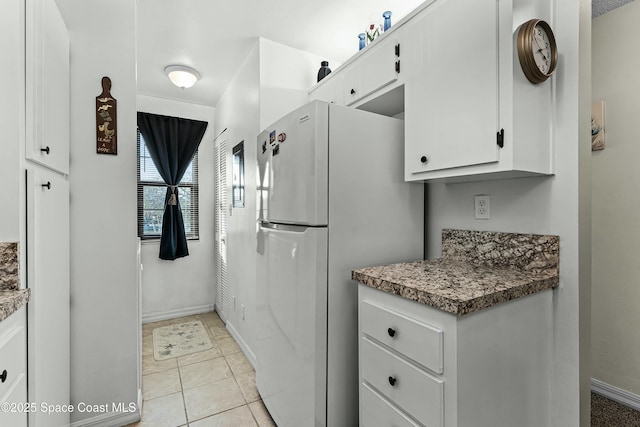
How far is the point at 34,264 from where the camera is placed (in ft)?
3.73

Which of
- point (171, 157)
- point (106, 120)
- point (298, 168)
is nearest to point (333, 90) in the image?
point (298, 168)

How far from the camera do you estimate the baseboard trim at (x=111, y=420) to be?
5.45 ft

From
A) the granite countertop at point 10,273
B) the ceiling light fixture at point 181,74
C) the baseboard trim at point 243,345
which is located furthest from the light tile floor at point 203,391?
the ceiling light fixture at point 181,74

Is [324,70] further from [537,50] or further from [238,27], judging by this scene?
[537,50]

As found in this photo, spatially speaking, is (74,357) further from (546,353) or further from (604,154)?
(604,154)

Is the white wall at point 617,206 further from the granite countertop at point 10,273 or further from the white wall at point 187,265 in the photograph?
the white wall at point 187,265

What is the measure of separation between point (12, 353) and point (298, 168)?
3.99 feet

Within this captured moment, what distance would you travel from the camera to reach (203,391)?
211 cm

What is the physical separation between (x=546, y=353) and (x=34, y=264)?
2058 mm

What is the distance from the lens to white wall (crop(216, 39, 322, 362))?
238 cm

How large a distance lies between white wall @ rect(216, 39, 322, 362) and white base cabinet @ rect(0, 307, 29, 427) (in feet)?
4.90

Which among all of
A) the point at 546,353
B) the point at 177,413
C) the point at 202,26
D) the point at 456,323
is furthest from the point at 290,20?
the point at 177,413

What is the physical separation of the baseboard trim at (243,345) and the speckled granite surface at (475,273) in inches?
63.3

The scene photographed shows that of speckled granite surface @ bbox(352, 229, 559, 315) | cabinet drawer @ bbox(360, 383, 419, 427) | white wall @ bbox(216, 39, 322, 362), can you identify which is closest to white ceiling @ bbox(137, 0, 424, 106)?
white wall @ bbox(216, 39, 322, 362)
